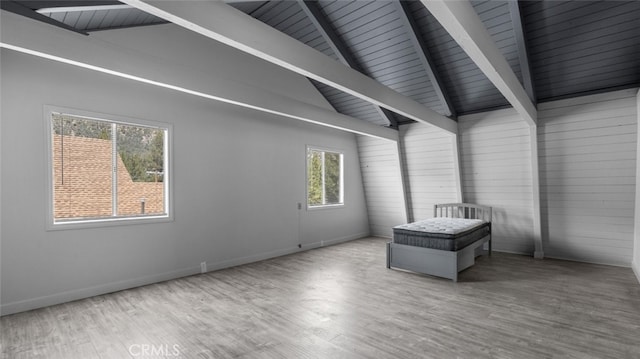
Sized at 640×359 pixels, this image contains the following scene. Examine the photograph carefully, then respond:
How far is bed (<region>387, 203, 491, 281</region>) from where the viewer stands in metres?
4.36

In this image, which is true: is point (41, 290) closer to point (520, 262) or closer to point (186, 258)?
point (186, 258)

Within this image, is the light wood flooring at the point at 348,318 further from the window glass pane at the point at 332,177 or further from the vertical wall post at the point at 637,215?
the window glass pane at the point at 332,177

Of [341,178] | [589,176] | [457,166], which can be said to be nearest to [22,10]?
[341,178]

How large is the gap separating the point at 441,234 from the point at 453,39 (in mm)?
2711

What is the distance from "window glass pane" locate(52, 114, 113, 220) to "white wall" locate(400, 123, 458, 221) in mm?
5627

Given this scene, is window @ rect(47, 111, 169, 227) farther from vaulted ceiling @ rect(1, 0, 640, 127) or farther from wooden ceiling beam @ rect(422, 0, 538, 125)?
wooden ceiling beam @ rect(422, 0, 538, 125)

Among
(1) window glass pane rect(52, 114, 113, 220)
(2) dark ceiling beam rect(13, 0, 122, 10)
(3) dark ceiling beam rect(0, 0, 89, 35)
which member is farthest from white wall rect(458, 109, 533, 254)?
(3) dark ceiling beam rect(0, 0, 89, 35)

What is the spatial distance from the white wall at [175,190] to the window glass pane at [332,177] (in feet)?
1.23

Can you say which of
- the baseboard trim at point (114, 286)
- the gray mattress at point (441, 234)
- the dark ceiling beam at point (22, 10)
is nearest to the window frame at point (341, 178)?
the baseboard trim at point (114, 286)

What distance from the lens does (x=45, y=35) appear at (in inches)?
98.3

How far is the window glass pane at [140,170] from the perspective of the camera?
4176 mm

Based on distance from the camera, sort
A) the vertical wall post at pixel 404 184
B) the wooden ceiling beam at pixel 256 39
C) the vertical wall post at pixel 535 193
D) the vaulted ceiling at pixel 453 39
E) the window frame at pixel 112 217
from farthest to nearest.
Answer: the vertical wall post at pixel 404 184, the vertical wall post at pixel 535 193, the vaulted ceiling at pixel 453 39, the window frame at pixel 112 217, the wooden ceiling beam at pixel 256 39

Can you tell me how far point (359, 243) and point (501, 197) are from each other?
3.07 meters

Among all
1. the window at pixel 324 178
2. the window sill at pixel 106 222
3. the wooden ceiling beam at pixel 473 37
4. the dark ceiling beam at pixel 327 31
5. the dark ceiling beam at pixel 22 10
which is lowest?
the window sill at pixel 106 222
